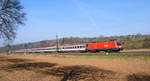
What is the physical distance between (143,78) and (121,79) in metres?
2.08

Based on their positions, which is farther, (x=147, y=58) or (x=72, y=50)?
(x=72, y=50)

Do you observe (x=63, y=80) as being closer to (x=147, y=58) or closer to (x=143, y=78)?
(x=143, y=78)

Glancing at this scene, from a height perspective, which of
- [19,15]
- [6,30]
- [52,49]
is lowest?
[52,49]

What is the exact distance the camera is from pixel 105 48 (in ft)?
119

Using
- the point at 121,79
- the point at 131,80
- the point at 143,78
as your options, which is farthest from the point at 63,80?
the point at 143,78

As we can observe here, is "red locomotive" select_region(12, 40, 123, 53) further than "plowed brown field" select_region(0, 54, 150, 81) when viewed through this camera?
Yes

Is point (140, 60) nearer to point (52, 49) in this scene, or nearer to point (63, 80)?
point (63, 80)

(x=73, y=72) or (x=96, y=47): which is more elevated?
(x=96, y=47)

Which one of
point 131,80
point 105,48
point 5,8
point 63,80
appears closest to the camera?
point 63,80

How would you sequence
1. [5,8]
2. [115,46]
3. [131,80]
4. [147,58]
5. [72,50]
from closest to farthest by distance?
[131,80]
[5,8]
[147,58]
[115,46]
[72,50]

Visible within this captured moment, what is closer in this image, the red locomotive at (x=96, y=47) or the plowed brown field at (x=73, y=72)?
the plowed brown field at (x=73, y=72)

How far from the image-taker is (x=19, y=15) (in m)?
18.1

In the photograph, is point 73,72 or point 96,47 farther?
point 96,47

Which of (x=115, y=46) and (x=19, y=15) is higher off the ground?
(x=19, y=15)
